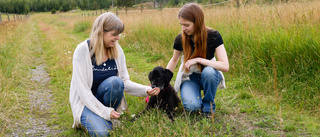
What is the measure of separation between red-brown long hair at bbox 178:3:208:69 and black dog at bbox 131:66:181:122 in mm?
423

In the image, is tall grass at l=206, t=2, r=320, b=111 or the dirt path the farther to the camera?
tall grass at l=206, t=2, r=320, b=111

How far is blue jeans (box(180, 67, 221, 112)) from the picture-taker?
9.75 feet

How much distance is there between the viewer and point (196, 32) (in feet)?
9.78

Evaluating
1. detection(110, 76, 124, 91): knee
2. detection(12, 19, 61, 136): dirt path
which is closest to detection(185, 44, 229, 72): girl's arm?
detection(110, 76, 124, 91): knee

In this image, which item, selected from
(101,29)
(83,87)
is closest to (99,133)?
(83,87)

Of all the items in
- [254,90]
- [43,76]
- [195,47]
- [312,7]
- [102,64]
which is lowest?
[43,76]

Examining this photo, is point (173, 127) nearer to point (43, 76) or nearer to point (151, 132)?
point (151, 132)

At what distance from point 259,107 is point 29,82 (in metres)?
5.02

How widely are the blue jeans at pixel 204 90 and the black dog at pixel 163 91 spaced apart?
0.20 meters

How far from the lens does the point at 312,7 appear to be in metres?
4.67

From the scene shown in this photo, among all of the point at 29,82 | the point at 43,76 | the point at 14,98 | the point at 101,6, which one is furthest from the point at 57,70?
the point at 101,6

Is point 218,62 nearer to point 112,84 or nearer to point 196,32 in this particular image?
point 196,32

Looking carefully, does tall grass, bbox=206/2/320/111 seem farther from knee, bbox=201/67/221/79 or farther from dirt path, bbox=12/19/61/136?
dirt path, bbox=12/19/61/136

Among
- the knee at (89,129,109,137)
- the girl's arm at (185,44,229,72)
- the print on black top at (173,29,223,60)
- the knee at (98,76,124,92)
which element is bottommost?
the knee at (89,129,109,137)
